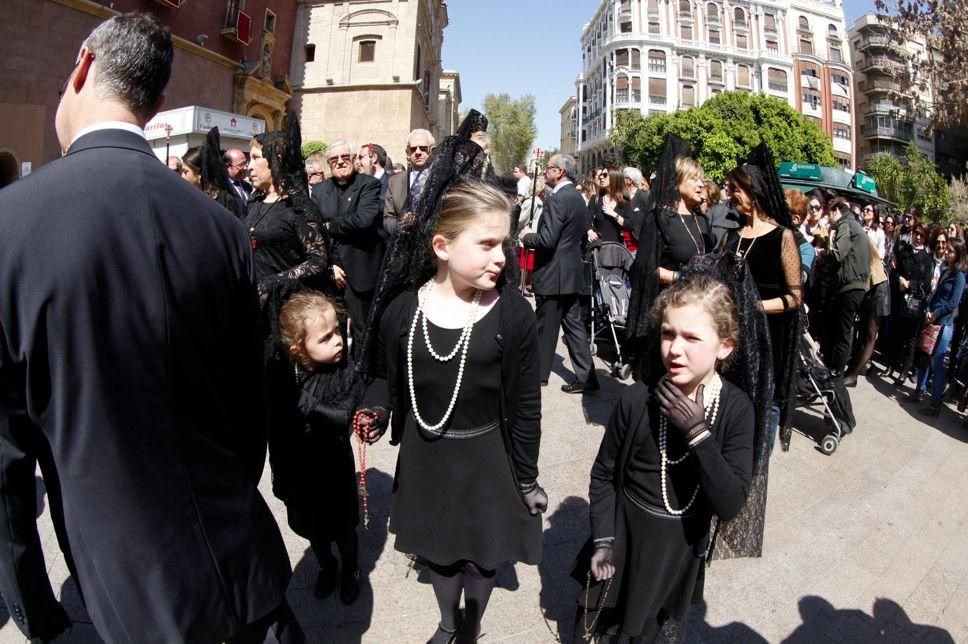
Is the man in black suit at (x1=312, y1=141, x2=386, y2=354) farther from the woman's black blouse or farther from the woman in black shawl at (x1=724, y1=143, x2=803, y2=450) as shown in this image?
the woman in black shawl at (x1=724, y1=143, x2=803, y2=450)

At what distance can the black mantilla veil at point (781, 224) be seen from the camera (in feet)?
10.8

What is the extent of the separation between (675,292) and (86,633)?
301cm

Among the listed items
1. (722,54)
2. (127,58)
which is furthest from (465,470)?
(722,54)

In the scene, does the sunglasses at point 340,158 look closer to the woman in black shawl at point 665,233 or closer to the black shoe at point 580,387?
the woman in black shawl at point 665,233

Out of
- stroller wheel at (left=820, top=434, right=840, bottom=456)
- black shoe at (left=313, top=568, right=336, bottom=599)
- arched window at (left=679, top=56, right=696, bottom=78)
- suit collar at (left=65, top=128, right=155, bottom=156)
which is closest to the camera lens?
suit collar at (left=65, top=128, right=155, bottom=156)

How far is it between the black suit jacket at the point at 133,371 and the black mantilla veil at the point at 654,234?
3.32 meters

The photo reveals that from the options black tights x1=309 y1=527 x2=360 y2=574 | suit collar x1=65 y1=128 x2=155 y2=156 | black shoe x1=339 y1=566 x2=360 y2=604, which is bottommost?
black shoe x1=339 y1=566 x2=360 y2=604

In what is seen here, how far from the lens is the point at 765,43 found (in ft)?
227

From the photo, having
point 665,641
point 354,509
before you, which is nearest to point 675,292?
point 665,641

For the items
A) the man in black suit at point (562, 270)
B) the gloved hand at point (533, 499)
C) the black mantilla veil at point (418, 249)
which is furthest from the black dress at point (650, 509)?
the man in black suit at point (562, 270)

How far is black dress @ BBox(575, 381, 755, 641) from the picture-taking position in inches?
82.5

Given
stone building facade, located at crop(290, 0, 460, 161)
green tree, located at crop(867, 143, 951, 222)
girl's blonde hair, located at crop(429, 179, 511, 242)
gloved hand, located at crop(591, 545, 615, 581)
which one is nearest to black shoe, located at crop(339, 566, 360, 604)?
gloved hand, located at crop(591, 545, 615, 581)

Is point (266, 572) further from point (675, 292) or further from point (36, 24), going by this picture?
point (36, 24)

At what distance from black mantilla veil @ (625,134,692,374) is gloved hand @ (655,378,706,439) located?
234 centimetres
